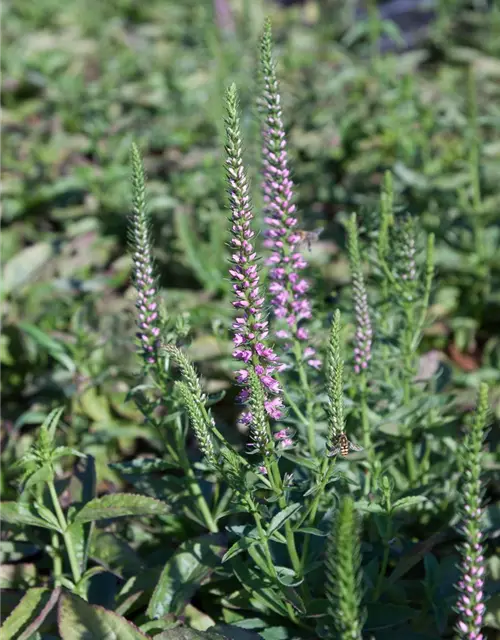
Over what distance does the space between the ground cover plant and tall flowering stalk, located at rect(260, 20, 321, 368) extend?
1 cm

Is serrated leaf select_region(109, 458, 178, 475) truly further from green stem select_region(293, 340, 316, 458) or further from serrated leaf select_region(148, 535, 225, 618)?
green stem select_region(293, 340, 316, 458)

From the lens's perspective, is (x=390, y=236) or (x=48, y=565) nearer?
(x=390, y=236)

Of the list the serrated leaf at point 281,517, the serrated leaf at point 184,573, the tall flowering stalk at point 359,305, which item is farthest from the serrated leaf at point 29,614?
the tall flowering stalk at point 359,305

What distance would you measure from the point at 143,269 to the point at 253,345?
60 centimetres

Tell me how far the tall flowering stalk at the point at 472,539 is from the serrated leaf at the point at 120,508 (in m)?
1.23

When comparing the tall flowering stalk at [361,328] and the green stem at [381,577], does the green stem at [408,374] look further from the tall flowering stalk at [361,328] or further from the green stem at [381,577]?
the green stem at [381,577]

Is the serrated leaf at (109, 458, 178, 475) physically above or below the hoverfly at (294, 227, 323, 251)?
below

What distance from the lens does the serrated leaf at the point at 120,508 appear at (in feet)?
10.4

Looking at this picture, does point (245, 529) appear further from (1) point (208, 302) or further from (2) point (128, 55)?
(2) point (128, 55)

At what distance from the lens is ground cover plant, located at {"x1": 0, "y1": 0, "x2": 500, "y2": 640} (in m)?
2.73

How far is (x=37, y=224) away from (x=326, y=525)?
4.10 meters

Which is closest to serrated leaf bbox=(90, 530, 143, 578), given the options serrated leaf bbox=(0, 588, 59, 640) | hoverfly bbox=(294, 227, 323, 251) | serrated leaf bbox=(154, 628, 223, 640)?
serrated leaf bbox=(0, 588, 59, 640)

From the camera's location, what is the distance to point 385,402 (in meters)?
3.69

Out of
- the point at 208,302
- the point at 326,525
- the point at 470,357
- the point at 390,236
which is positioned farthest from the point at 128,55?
the point at 326,525
